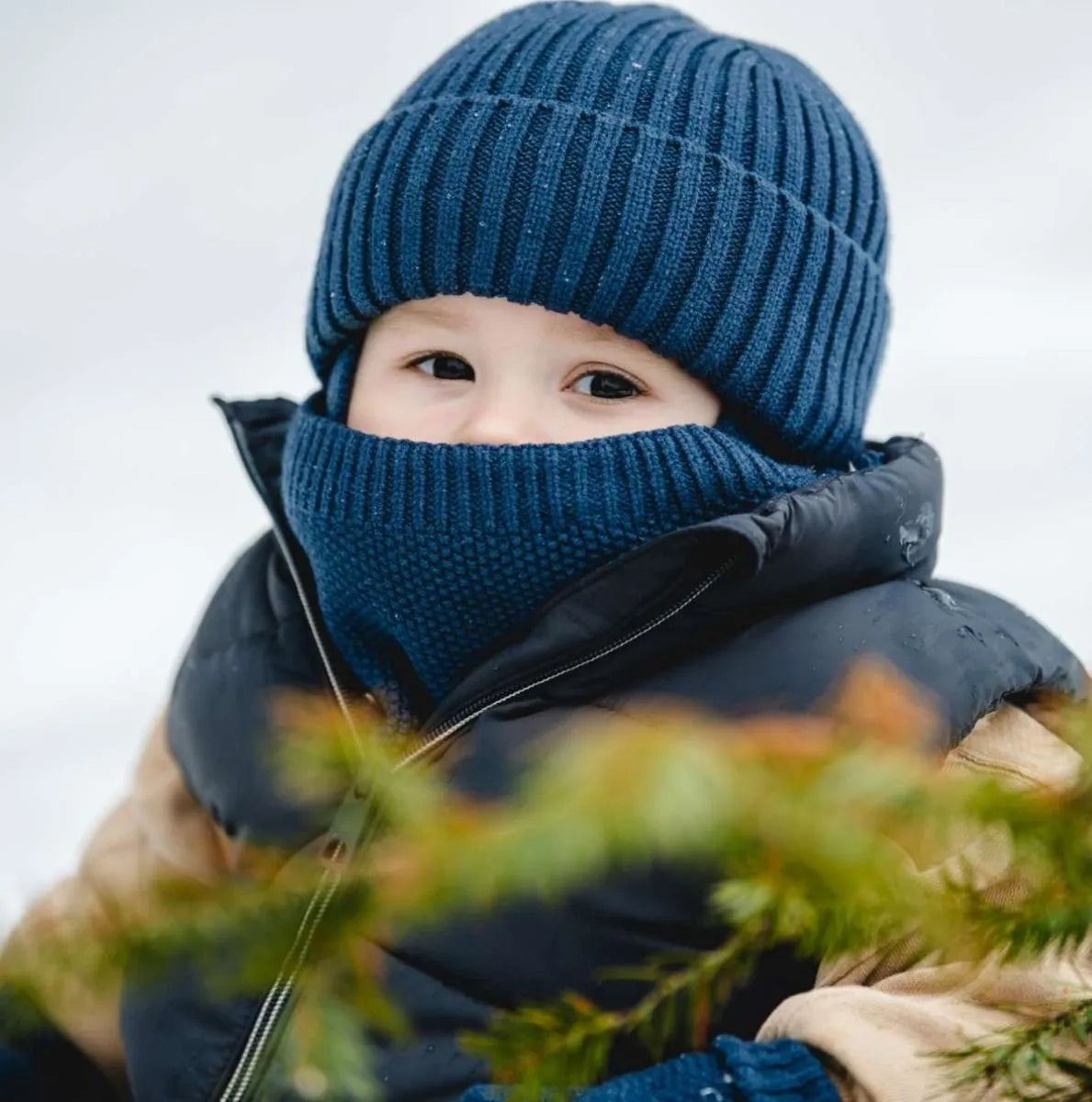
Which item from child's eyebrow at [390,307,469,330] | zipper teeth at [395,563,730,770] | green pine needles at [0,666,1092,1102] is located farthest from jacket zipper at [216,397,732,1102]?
green pine needles at [0,666,1092,1102]

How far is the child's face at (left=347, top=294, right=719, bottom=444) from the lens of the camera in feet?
3.88

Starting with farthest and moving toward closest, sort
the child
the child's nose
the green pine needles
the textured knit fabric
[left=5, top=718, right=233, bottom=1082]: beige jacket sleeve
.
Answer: [left=5, top=718, right=233, bottom=1082]: beige jacket sleeve < the child's nose < the child < the textured knit fabric < the green pine needles

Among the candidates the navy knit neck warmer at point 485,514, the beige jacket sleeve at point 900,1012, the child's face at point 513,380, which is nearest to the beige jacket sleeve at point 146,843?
the navy knit neck warmer at point 485,514

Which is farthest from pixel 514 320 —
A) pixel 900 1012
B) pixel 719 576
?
pixel 900 1012

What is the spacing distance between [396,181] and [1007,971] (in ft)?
2.98

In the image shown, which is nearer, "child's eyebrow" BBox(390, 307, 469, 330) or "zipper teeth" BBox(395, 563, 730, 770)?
"zipper teeth" BBox(395, 563, 730, 770)

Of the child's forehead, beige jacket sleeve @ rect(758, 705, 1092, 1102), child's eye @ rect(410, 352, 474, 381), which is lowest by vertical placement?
beige jacket sleeve @ rect(758, 705, 1092, 1102)

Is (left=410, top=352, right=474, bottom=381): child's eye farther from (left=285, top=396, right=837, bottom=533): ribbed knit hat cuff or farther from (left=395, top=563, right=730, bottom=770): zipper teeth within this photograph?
(left=395, top=563, right=730, bottom=770): zipper teeth

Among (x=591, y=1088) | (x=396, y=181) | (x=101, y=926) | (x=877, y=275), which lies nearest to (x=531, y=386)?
(x=396, y=181)

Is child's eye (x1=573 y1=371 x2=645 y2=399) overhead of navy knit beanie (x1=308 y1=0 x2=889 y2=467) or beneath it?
beneath

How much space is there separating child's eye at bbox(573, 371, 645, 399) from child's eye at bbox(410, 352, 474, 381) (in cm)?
11

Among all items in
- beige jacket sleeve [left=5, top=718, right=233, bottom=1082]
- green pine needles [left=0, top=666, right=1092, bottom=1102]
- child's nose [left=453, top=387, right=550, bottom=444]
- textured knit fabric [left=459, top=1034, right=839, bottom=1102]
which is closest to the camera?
green pine needles [left=0, top=666, right=1092, bottom=1102]

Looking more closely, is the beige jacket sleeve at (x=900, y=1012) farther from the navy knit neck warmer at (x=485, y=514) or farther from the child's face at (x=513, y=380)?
the child's face at (x=513, y=380)

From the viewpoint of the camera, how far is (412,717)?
126 cm
